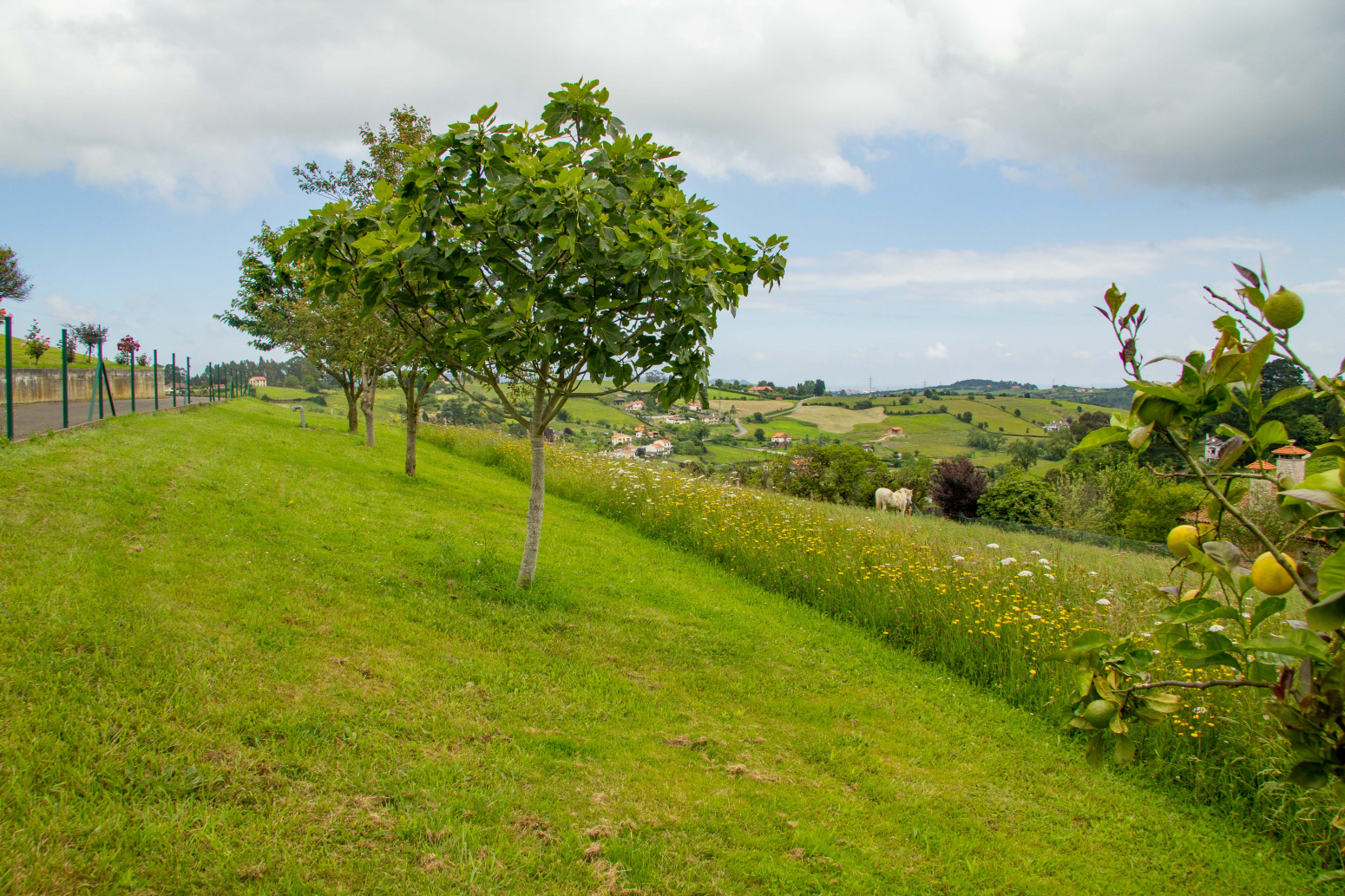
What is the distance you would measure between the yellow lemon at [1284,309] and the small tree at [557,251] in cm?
417

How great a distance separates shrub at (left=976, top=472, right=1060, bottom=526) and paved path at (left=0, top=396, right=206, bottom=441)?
79.7 ft

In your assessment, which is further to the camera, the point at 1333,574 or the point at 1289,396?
the point at 1289,396

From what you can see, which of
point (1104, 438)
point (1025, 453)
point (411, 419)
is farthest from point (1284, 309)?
point (1025, 453)

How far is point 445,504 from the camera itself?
37.1 feet

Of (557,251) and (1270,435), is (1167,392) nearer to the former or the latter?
(1270,435)

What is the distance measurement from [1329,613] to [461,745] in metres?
4.13

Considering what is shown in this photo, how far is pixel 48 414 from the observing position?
517 inches

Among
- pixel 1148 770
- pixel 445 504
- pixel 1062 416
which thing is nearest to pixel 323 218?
pixel 445 504

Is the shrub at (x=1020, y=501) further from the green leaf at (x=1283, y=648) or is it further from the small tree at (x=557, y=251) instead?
the green leaf at (x=1283, y=648)

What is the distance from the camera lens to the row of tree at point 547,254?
5434mm

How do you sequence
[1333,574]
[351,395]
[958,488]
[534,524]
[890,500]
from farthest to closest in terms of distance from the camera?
[958,488] < [890,500] < [351,395] < [534,524] < [1333,574]

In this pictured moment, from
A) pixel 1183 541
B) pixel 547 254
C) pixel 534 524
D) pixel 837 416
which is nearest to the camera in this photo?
pixel 1183 541

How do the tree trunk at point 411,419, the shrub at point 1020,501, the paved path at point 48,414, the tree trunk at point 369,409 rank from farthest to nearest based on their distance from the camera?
1. the shrub at point 1020,501
2. the tree trunk at point 369,409
3. the tree trunk at point 411,419
4. the paved path at point 48,414

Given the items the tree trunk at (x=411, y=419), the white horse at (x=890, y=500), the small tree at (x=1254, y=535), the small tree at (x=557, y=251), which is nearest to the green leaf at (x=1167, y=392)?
the small tree at (x=1254, y=535)
